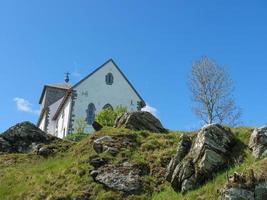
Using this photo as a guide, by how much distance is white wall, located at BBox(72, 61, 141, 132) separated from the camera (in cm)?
6303

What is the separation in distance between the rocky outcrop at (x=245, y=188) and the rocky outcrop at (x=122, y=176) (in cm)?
459

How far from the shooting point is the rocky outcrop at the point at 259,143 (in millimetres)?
14788

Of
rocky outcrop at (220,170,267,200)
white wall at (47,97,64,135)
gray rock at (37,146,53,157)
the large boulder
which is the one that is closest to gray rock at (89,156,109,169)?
gray rock at (37,146,53,157)

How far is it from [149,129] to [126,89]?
42.4m

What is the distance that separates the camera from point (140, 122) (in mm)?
22812

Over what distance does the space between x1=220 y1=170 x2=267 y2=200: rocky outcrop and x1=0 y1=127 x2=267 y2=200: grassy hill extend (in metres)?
0.45

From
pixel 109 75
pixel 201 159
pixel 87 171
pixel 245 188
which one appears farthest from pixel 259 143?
pixel 109 75

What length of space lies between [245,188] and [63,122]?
55356 millimetres

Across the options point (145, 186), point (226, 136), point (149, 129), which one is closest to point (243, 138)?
point (226, 136)

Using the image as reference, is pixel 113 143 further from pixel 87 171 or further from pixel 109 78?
pixel 109 78

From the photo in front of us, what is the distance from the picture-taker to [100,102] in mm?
63469

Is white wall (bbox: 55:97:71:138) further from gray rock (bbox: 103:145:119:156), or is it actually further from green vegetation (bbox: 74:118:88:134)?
gray rock (bbox: 103:145:119:156)

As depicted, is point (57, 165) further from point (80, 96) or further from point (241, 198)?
point (80, 96)

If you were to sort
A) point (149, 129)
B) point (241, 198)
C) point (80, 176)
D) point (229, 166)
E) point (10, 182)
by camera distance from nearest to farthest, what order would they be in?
point (241, 198)
point (229, 166)
point (80, 176)
point (10, 182)
point (149, 129)
